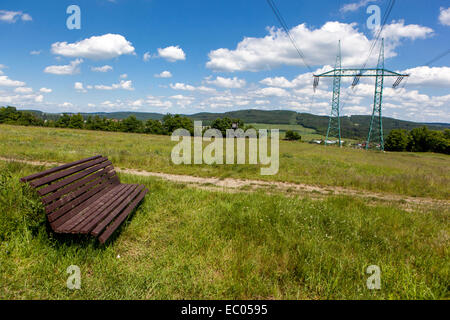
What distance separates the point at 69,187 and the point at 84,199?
17.9 inches

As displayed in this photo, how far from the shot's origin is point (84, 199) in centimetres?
428

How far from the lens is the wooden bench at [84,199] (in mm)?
3270

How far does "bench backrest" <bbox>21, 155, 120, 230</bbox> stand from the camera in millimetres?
3297

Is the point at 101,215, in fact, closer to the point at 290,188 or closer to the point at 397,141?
the point at 290,188

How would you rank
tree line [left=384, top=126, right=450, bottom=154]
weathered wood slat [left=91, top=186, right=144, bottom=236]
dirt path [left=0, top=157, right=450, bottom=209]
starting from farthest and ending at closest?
tree line [left=384, top=126, right=450, bottom=154]
dirt path [left=0, top=157, right=450, bottom=209]
weathered wood slat [left=91, top=186, right=144, bottom=236]

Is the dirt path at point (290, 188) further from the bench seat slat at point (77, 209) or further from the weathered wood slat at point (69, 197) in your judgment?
the weathered wood slat at point (69, 197)

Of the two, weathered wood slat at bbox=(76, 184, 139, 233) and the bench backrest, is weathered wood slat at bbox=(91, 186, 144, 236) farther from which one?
the bench backrest

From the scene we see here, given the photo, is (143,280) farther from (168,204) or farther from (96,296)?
(168,204)

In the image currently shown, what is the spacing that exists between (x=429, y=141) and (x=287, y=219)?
81378 mm

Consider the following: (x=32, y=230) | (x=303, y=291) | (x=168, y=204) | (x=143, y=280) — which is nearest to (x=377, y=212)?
(x=303, y=291)

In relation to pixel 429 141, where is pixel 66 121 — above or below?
above

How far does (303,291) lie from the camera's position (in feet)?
9.38

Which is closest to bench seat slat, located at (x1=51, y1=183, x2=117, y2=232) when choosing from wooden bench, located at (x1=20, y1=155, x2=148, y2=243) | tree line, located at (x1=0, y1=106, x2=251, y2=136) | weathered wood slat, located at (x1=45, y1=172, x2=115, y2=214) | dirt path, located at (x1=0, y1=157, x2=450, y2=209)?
wooden bench, located at (x1=20, y1=155, x2=148, y2=243)
